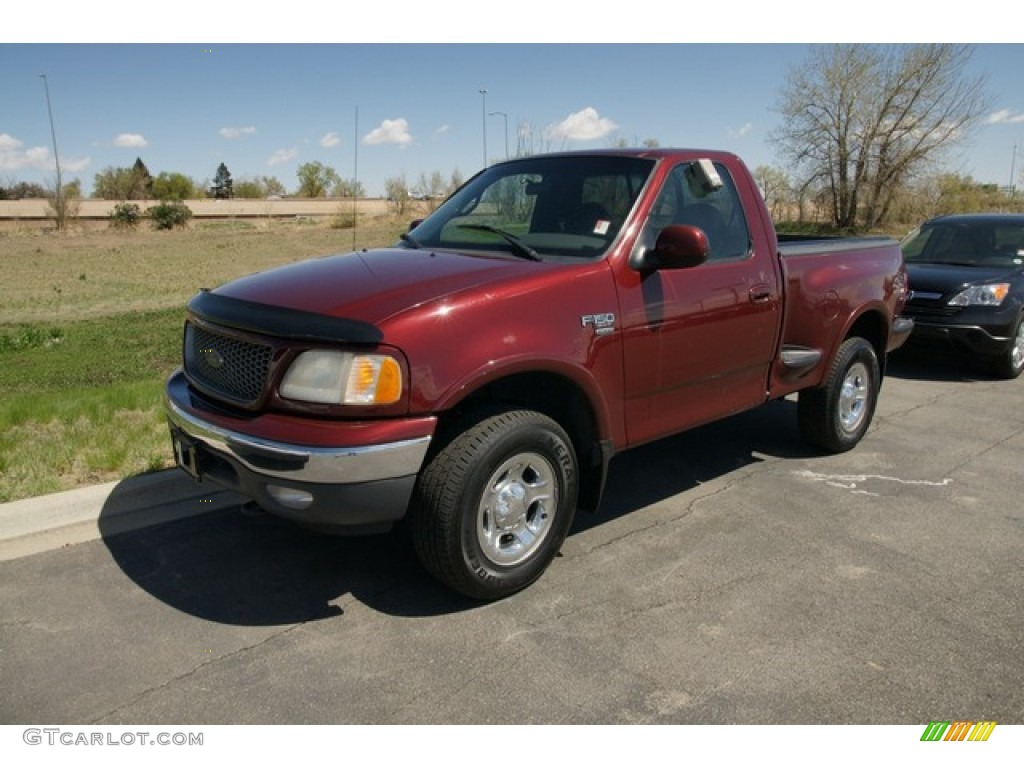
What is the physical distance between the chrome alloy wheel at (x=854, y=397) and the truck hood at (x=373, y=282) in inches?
117

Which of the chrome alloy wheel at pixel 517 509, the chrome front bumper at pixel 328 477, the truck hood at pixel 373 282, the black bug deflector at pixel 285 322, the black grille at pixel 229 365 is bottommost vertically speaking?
the chrome alloy wheel at pixel 517 509

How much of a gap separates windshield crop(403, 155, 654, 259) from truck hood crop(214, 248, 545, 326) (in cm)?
29

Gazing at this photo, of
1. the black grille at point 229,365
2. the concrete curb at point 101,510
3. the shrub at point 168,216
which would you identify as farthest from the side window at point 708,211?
the shrub at point 168,216

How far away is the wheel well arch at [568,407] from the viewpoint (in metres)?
3.66

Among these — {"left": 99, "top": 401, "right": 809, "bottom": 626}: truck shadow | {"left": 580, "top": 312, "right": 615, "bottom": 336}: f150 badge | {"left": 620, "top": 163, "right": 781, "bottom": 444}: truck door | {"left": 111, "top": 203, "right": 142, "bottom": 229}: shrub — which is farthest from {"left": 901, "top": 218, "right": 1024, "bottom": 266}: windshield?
{"left": 111, "top": 203, "right": 142, "bottom": 229}: shrub

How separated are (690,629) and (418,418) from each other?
1425mm

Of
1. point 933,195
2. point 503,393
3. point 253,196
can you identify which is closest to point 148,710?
point 503,393

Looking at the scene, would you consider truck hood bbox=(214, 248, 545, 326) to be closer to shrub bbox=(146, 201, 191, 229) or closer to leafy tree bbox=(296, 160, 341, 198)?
shrub bbox=(146, 201, 191, 229)

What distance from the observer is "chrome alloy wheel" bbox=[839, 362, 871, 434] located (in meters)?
5.66

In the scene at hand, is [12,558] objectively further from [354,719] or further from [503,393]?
[503,393]

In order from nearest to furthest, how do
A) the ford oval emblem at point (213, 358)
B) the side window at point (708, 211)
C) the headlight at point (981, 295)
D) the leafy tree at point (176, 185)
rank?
1. the ford oval emblem at point (213, 358)
2. the side window at point (708, 211)
3. the headlight at point (981, 295)
4. the leafy tree at point (176, 185)

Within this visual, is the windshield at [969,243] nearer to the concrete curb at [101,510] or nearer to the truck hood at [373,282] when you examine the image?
the truck hood at [373,282]

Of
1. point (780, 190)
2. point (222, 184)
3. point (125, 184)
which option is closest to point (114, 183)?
point (125, 184)

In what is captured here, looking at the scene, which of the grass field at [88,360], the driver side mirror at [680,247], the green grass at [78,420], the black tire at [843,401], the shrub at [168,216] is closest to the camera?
the driver side mirror at [680,247]
